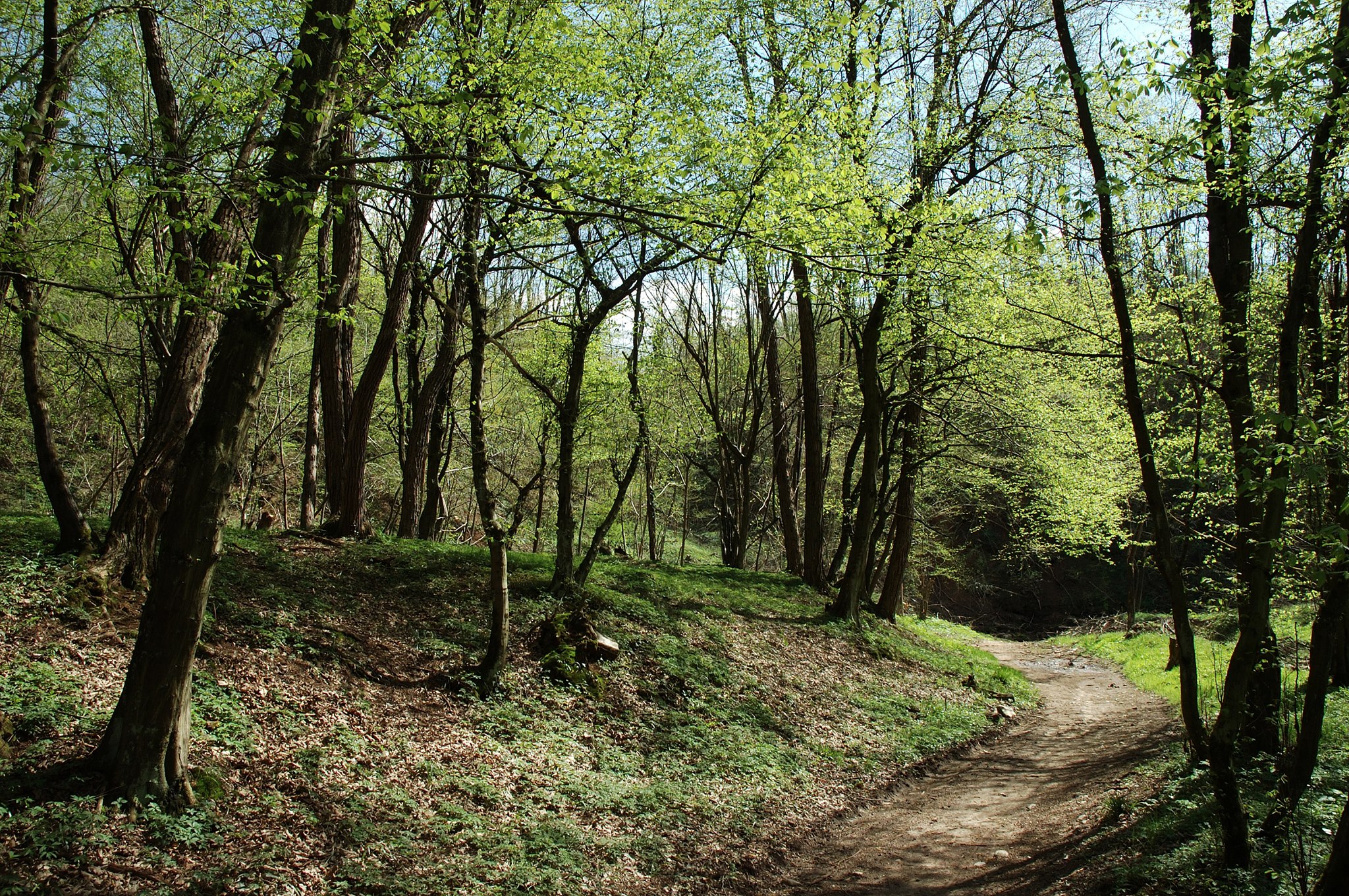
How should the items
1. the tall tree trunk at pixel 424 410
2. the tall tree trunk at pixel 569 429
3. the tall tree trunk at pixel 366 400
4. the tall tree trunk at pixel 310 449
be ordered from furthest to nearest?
the tall tree trunk at pixel 310 449 < the tall tree trunk at pixel 424 410 < the tall tree trunk at pixel 366 400 < the tall tree trunk at pixel 569 429

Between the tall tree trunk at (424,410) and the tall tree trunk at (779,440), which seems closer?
the tall tree trunk at (424,410)

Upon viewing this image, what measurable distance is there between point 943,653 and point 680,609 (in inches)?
273

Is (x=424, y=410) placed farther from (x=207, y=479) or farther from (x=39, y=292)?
(x=207, y=479)

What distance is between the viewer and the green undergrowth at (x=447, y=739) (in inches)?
181

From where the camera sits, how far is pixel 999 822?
24.7ft

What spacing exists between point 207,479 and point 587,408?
33.9 ft

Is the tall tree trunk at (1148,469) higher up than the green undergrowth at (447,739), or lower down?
higher up

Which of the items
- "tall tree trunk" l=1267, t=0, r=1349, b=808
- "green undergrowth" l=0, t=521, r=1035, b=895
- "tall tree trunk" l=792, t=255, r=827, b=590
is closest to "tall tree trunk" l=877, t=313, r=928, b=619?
"tall tree trunk" l=792, t=255, r=827, b=590

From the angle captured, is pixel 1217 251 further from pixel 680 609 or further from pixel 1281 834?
pixel 680 609

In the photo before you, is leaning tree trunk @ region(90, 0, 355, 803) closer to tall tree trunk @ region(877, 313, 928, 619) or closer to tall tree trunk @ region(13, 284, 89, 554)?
tall tree trunk @ region(13, 284, 89, 554)

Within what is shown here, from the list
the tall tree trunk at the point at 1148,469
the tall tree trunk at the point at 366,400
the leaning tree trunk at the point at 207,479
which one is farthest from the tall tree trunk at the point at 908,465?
the leaning tree trunk at the point at 207,479

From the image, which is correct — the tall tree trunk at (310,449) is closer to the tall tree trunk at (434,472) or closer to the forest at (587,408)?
the forest at (587,408)

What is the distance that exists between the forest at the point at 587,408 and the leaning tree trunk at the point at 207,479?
0.03 metres

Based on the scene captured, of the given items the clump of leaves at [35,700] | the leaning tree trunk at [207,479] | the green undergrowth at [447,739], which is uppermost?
the leaning tree trunk at [207,479]
